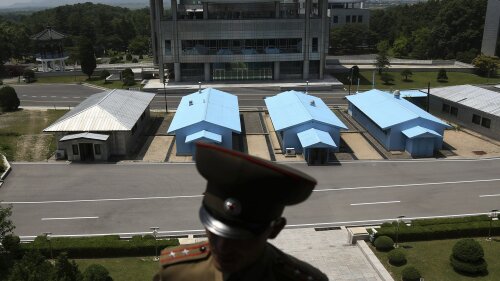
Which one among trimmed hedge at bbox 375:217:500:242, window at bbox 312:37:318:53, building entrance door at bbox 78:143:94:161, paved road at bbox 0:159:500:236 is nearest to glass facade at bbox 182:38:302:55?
window at bbox 312:37:318:53

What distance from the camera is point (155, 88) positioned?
6009 centimetres

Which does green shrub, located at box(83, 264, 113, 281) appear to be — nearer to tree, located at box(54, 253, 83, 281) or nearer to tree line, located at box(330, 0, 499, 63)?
tree, located at box(54, 253, 83, 281)

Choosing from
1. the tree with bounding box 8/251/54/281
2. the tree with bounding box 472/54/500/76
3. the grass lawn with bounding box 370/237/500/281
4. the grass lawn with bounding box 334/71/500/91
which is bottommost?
the grass lawn with bounding box 370/237/500/281

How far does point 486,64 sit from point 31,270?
73171mm

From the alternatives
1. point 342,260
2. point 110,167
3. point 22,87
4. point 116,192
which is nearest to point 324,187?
point 342,260

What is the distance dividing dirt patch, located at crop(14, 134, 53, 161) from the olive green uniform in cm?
3474

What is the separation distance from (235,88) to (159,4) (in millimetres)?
15415

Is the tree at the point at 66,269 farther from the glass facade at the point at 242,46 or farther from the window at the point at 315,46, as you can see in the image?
the window at the point at 315,46

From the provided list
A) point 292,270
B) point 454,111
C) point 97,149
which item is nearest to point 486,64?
point 454,111

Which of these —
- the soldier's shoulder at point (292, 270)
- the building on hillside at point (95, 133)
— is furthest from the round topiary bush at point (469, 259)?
the building on hillside at point (95, 133)

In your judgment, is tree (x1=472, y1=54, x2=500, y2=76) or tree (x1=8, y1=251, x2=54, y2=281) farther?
tree (x1=472, y1=54, x2=500, y2=76)

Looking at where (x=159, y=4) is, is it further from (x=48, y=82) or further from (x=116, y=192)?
(x=116, y=192)

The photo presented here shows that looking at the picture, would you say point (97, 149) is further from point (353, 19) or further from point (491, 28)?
point (353, 19)

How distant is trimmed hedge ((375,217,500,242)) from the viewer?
23.1 meters
